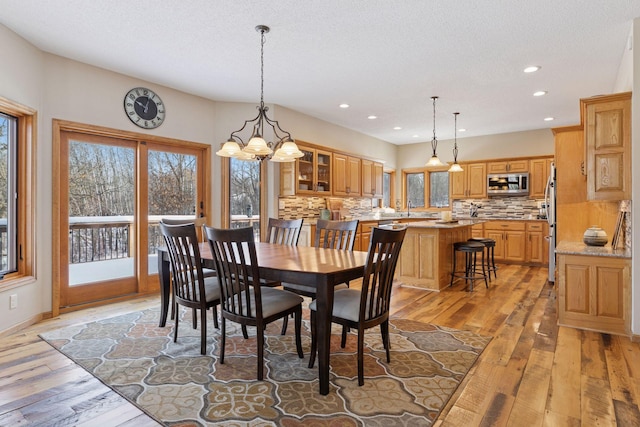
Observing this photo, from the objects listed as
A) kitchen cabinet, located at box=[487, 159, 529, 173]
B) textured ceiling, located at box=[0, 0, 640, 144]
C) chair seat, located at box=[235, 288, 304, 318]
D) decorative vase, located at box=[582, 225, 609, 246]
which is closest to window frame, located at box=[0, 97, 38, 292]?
textured ceiling, located at box=[0, 0, 640, 144]

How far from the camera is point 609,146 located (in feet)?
10.4

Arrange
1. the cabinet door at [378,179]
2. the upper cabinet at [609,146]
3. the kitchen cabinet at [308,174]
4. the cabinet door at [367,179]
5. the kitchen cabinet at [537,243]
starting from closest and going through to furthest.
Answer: the upper cabinet at [609,146]
the kitchen cabinet at [308,174]
the kitchen cabinet at [537,243]
the cabinet door at [367,179]
the cabinet door at [378,179]

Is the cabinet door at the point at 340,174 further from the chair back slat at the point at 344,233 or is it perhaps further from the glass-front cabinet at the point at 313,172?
the chair back slat at the point at 344,233

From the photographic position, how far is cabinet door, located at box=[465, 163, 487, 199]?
750 cm

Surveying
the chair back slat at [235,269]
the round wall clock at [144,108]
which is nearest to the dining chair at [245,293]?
the chair back slat at [235,269]

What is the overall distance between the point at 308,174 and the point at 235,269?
372 centimetres

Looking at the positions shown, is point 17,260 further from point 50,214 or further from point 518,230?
point 518,230

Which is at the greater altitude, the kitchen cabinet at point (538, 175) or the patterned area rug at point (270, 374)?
the kitchen cabinet at point (538, 175)

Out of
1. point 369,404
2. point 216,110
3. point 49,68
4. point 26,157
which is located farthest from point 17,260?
point 369,404

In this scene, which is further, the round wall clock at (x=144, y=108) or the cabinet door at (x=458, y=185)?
the cabinet door at (x=458, y=185)

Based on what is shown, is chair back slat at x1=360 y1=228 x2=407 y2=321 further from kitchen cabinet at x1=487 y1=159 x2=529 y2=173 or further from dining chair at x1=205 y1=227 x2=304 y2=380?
kitchen cabinet at x1=487 y1=159 x2=529 y2=173

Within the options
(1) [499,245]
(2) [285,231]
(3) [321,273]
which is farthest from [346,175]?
(3) [321,273]

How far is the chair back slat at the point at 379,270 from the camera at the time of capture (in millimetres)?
2176

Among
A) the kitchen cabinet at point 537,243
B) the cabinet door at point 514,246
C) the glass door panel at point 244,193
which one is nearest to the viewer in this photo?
the glass door panel at point 244,193
